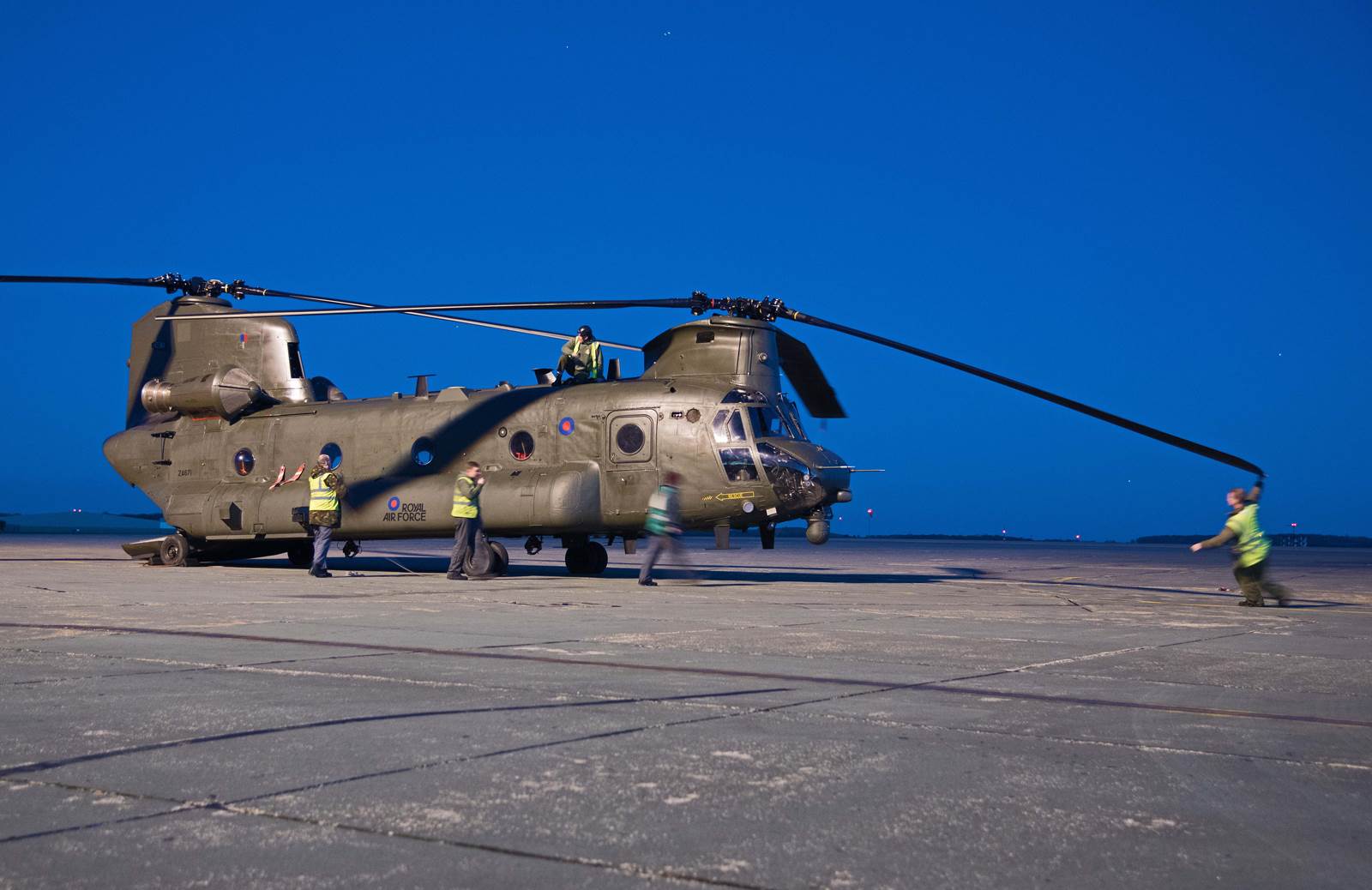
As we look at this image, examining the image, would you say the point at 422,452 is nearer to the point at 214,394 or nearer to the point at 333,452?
the point at 333,452

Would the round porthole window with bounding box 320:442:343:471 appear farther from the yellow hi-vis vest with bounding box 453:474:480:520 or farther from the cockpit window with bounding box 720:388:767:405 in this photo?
the cockpit window with bounding box 720:388:767:405

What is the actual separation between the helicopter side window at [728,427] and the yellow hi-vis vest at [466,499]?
3697 mm

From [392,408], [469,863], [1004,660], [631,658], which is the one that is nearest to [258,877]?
[469,863]

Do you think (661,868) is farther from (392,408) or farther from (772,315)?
(392,408)

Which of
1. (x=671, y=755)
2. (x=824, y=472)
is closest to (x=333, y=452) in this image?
(x=824, y=472)

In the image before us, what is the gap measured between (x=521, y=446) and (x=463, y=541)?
192 centimetres

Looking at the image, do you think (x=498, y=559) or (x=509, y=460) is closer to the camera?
(x=498, y=559)

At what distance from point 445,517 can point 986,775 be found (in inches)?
601

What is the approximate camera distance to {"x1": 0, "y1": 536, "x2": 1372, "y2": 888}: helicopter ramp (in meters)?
3.35

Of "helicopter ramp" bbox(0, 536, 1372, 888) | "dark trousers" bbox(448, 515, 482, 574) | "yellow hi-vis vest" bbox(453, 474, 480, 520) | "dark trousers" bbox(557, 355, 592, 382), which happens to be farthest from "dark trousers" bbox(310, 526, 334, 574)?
"helicopter ramp" bbox(0, 536, 1372, 888)

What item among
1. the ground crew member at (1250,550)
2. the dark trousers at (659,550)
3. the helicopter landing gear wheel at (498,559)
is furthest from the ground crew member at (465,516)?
the ground crew member at (1250,550)

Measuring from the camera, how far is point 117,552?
102 feet

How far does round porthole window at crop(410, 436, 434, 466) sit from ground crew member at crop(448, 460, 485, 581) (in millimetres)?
1590

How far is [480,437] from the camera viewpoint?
19.5 meters
